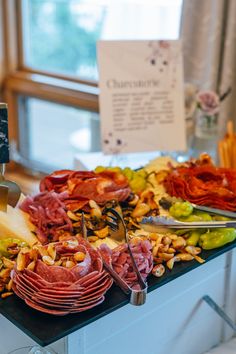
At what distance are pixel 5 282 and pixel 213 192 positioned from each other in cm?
46

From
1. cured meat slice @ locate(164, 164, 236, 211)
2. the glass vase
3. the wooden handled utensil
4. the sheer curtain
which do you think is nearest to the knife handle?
the wooden handled utensil

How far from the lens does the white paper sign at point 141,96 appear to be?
5.16ft

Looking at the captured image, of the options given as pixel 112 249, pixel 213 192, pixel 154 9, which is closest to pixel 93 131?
pixel 154 9

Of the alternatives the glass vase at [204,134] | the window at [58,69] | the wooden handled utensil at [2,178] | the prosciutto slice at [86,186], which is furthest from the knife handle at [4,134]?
the window at [58,69]

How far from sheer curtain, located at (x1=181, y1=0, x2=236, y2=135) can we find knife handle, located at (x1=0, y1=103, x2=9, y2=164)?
1.11m

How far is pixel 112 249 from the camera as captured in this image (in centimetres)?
93

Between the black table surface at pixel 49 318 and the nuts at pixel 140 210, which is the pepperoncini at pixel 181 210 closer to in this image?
the nuts at pixel 140 210

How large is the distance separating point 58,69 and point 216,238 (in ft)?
6.66

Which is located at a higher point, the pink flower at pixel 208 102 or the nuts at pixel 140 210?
the pink flower at pixel 208 102

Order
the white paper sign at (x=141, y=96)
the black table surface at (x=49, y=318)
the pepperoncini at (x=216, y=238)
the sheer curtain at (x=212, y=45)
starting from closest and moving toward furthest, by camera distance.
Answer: the black table surface at (x=49, y=318)
the pepperoncini at (x=216, y=238)
the white paper sign at (x=141, y=96)
the sheer curtain at (x=212, y=45)

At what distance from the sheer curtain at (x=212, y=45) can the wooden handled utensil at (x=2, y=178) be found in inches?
43.1

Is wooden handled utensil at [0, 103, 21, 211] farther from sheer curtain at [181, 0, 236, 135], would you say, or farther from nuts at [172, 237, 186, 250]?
sheer curtain at [181, 0, 236, 135]

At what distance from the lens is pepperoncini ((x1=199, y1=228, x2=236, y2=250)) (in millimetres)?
1024

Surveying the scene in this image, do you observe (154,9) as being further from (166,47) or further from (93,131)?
(166,47)
